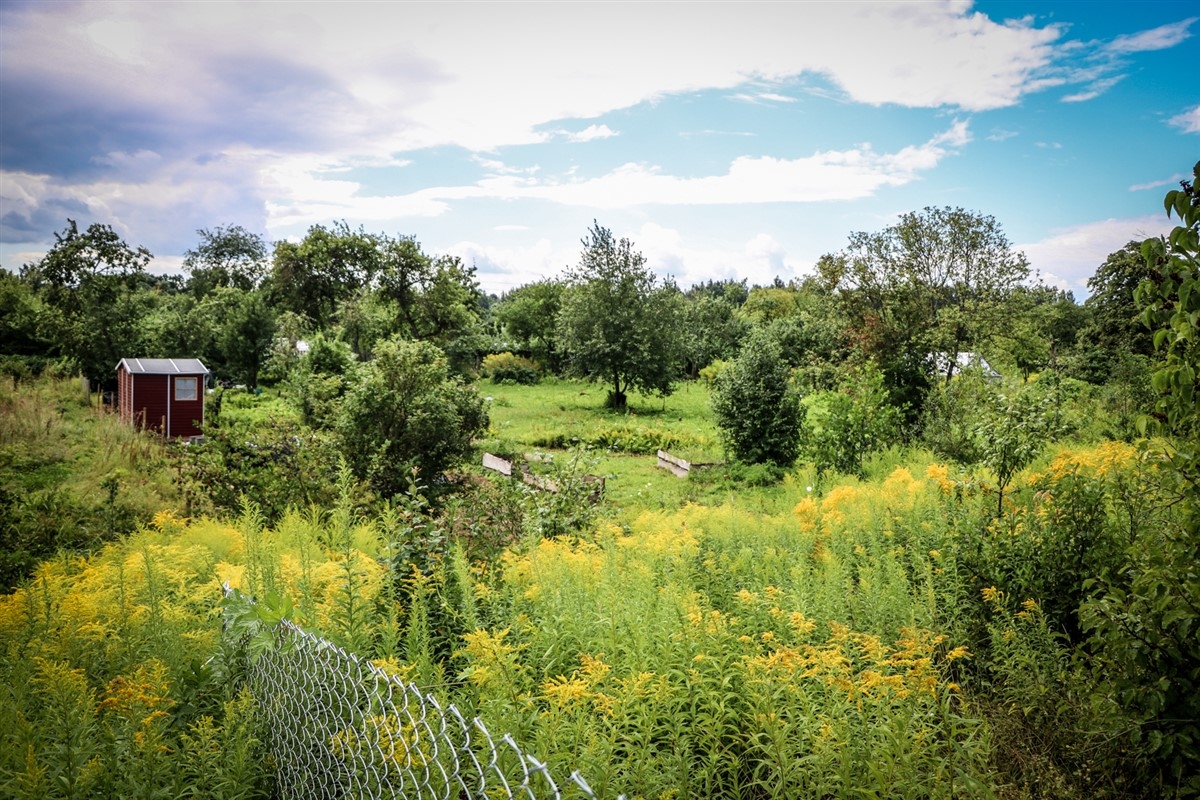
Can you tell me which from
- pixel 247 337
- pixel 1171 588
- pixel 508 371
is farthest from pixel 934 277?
pixel 247 337

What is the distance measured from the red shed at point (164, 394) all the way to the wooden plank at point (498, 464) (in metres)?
7.38

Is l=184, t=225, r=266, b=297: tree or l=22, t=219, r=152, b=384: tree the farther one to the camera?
l=184, t=225, r=266, b=297: tree

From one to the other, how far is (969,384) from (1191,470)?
10.6m

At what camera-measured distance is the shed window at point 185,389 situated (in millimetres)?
17000

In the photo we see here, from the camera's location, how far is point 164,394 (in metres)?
16.8

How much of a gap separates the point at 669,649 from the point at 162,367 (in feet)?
59.5

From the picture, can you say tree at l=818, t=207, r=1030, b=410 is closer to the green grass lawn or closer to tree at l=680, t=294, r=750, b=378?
the green grass lawn

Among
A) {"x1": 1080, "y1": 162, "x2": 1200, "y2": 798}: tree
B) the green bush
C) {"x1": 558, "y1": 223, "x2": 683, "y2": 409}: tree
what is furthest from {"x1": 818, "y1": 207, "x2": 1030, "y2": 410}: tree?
the green bush

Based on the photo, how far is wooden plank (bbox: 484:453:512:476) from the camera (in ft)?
46.7

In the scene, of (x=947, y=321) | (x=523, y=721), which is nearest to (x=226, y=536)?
(x=523, y=721)

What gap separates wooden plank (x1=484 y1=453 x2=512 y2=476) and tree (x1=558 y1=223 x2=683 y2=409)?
10030 mm

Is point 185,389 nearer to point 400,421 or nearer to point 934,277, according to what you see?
point 400,421

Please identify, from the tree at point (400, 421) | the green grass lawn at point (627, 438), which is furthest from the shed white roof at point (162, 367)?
the tree at point (400, 421)

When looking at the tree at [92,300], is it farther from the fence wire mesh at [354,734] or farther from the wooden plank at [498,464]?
the fence wire mesh at [354,734]
